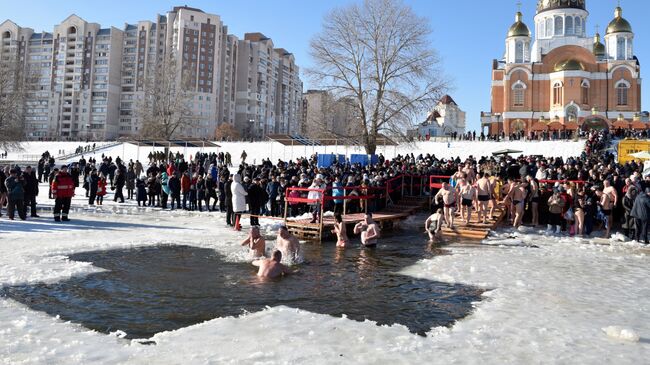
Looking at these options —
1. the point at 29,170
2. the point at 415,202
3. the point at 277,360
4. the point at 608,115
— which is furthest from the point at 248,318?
the point at 608,115

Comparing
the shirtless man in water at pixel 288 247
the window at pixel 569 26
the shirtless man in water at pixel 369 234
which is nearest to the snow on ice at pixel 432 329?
the shirtless man in water at pixel 288 247

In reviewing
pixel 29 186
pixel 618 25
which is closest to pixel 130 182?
pixel 29 186

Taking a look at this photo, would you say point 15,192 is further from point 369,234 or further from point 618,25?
point 618,25

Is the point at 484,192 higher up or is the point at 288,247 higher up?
the point at 484,192

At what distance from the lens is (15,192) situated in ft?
46.2

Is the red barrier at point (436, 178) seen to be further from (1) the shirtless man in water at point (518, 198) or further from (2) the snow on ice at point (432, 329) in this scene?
(2) the snow on ice at point (432, 329)

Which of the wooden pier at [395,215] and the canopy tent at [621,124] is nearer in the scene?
the wooden pier at [395,215]

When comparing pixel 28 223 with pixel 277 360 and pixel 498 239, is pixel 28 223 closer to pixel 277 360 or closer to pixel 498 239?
pixel 277 360

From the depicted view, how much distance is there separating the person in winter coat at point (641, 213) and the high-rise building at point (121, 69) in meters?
93.5

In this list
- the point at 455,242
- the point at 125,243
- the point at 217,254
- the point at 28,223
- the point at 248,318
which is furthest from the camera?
the point at 28,223

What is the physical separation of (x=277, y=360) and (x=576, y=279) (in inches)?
247

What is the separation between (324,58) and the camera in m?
30.8

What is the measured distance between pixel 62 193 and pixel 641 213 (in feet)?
53.0

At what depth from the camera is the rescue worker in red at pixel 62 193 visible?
14266 millimetres
